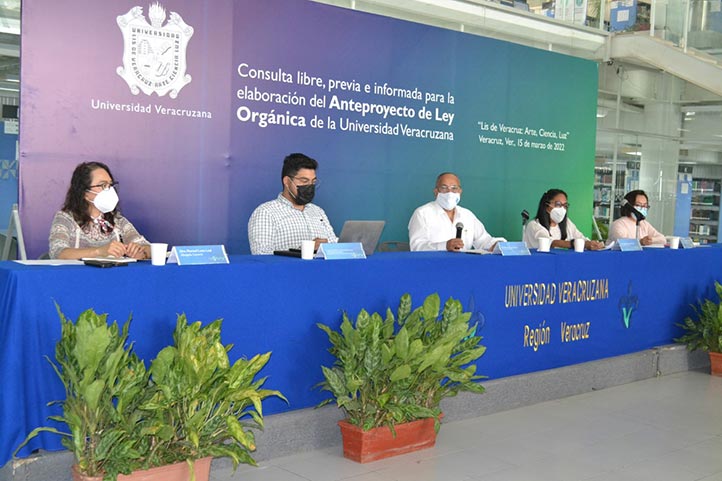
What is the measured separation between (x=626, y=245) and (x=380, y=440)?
109 inches

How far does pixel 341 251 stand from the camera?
4.03 meters

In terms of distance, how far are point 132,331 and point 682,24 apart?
36.1 feet

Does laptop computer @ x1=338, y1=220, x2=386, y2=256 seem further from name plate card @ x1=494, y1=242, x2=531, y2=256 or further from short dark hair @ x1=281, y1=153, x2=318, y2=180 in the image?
name plate card @ x1=494, y1=242, x2=531, y2=256

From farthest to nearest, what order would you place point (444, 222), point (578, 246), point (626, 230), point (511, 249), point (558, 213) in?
point (626, 230), point (558, 213), point (444, 222), point (578, 246), point (511, 249)

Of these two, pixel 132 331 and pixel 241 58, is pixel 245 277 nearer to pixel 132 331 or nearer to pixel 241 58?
pixel 132 331

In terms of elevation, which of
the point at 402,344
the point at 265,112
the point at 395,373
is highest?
the point at 265,112

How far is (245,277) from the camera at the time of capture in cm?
362

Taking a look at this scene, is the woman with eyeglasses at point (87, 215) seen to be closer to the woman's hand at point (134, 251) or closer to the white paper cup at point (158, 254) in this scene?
A: the woman's hand at point (134, 251)

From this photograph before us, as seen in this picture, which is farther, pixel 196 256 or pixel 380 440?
pixel 380 440

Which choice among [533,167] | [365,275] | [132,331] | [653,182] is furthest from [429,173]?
[653,182]

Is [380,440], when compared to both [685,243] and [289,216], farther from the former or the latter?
[685,243]

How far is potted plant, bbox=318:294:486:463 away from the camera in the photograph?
369 cm

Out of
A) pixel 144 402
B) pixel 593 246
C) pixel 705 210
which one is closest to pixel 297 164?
pixel 593 246

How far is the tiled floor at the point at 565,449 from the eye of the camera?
368cm
